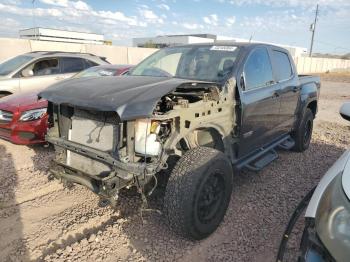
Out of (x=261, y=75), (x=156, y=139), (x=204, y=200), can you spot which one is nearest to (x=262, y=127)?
(x=261, y=75)

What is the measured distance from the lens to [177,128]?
3002mm

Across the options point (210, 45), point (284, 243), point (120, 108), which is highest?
point (210, 45)

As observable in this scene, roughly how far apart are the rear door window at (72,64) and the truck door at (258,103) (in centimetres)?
590

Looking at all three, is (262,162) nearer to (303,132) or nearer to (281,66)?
(281,66)

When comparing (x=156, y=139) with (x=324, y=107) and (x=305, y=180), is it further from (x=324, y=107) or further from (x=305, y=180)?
(x=324, y=107)

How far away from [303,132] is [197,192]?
12.2 feet

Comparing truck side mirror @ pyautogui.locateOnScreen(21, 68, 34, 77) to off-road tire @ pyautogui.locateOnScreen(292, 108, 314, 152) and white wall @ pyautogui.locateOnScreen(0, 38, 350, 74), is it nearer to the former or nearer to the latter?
off-road tire @ pyautogui.locateOnScreen(292, 108, 314, 152)

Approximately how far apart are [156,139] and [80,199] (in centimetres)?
161

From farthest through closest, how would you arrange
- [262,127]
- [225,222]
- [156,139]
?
[262,127], [225,222], [156,139]

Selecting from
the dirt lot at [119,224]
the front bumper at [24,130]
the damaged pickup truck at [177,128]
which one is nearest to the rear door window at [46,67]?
the front bumper at [24,130]

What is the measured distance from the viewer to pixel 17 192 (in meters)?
4.12

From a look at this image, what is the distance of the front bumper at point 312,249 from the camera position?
5.60 feet

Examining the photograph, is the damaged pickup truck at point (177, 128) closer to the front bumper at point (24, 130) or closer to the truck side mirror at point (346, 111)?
the truck side mirror at point (346, 111)

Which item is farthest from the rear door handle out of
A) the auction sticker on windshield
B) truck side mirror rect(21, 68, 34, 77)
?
truck side mirror rect(21, 68, 34, 77)
